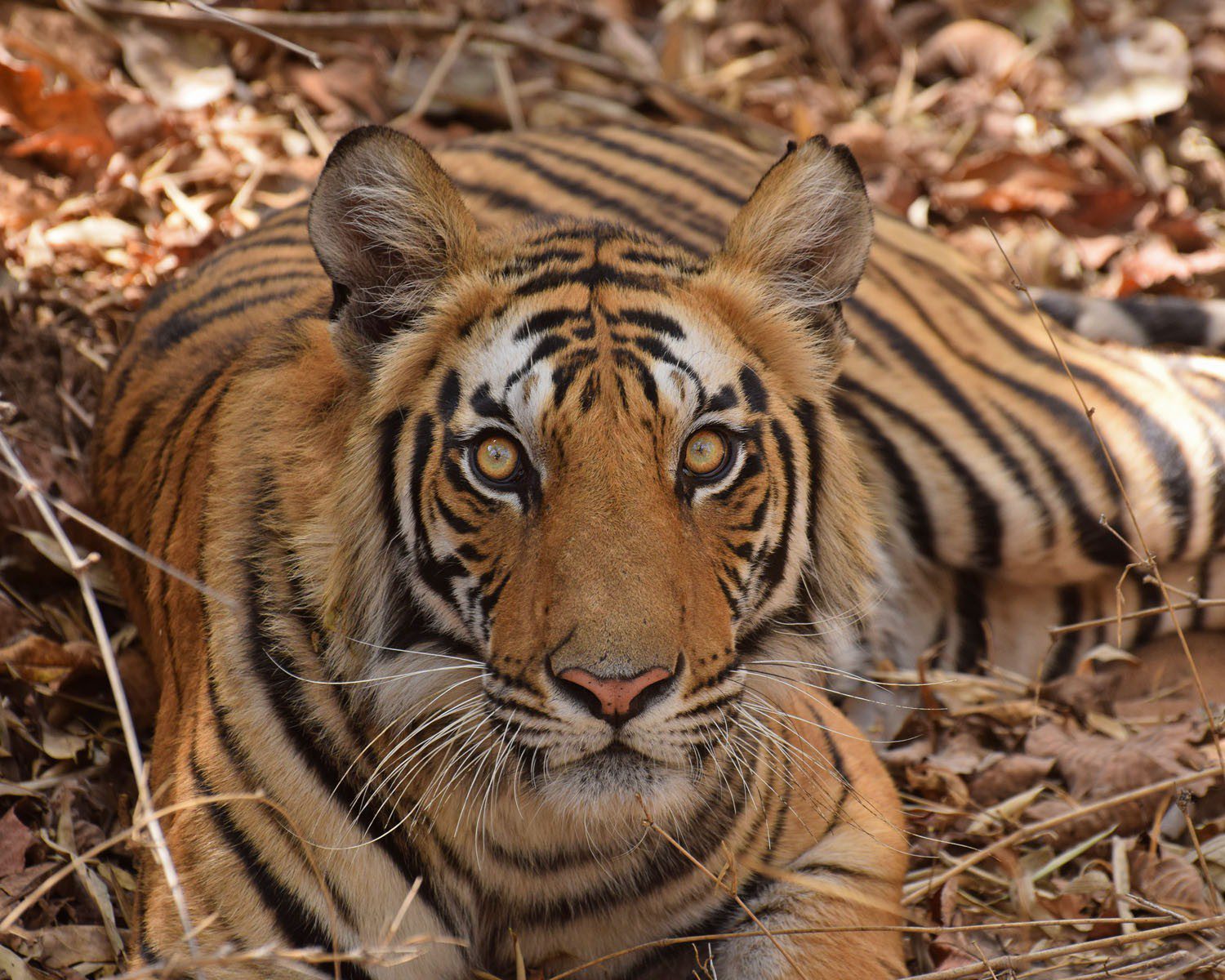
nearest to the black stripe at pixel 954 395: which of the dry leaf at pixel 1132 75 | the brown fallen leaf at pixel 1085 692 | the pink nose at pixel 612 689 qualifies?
the brown fallen leaf at pixel 1085 692

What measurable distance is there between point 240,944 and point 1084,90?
3.90 meters

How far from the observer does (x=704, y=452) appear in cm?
172

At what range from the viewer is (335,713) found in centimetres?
181

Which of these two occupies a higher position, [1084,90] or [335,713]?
[1084,90]

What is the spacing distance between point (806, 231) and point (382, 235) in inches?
23.9

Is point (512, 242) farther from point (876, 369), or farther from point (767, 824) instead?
point (876, 369)

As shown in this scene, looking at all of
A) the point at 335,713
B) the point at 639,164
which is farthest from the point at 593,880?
the point at 639,164

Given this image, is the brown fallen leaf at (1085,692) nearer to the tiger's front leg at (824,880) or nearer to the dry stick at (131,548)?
the tiger's front leg at (824,880)

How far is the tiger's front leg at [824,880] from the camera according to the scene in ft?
6.40

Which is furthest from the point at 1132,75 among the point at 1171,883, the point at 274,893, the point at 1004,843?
the point at 274,893

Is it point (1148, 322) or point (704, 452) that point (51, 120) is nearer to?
point (704, 452)

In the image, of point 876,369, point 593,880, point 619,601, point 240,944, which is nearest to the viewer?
point 619,601

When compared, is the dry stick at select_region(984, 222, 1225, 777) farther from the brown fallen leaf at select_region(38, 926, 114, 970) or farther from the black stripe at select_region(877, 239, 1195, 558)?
the brown fallen leaf at select_region(38, 926, 114, 970)

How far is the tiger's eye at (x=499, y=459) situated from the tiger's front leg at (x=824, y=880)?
1.80 ft
